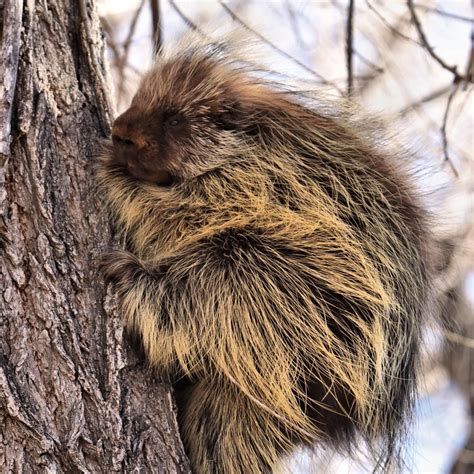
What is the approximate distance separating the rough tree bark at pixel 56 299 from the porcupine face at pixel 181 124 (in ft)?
0.52

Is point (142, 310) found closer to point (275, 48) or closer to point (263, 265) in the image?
point (263, 265)

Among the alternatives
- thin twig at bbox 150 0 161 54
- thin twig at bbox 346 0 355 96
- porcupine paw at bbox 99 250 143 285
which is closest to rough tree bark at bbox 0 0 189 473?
porcupine paw at bbox 99 250 143 285

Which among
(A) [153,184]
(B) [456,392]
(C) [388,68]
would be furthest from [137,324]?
(B) [456,392]

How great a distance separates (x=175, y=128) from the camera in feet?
6.45

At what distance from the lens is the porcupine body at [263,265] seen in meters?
1.67

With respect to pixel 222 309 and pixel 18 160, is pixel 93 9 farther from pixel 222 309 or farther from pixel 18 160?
pixel 222 309

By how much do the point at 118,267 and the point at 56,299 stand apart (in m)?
0.21

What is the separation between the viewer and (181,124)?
198 centimetres

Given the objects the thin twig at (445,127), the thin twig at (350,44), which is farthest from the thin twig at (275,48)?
the thin twig at (445,127)

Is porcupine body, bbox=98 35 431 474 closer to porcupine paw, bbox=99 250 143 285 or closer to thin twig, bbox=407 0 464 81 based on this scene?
porcupine paw, bbox=99 250 143 285

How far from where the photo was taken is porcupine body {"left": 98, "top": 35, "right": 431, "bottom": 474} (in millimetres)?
1666

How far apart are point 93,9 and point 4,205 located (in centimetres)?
72

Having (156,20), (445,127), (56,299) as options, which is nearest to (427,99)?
(445,127)

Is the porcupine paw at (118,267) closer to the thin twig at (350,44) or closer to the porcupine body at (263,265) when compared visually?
the porcupine body at (263,265)
